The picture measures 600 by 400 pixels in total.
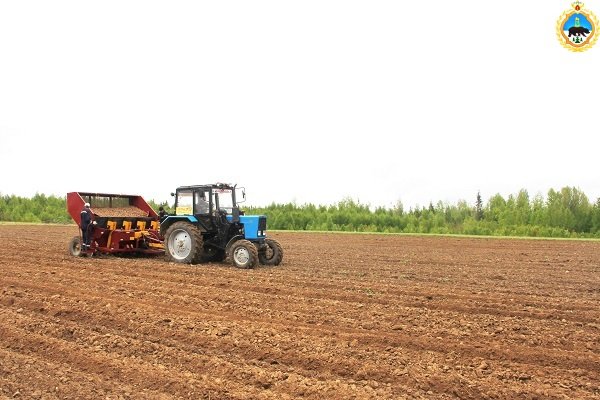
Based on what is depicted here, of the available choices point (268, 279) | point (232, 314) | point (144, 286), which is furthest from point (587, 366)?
point (144, 286)

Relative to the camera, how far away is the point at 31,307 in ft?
26.3

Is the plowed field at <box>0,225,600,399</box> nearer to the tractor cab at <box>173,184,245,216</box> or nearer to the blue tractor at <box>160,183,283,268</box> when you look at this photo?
the blue tractor at <box>160,183,283,268</box>

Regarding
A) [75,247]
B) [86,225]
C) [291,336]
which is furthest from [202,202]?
[291,336]

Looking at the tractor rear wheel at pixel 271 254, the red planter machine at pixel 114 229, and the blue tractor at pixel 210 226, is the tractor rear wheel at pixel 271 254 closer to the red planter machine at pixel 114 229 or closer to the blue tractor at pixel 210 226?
the blue tractor at pixel 210 226

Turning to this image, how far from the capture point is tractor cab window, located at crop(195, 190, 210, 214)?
13.8m

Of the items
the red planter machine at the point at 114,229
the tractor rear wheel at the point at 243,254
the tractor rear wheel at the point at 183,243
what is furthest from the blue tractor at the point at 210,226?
the red planter machine at the point at 114,229

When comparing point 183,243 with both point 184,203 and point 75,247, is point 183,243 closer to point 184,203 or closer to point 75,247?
point 184,203

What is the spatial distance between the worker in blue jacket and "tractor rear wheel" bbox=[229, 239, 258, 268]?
4026 millimetres

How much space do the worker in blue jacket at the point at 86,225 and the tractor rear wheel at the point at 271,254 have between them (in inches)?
174

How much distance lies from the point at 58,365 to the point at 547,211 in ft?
109

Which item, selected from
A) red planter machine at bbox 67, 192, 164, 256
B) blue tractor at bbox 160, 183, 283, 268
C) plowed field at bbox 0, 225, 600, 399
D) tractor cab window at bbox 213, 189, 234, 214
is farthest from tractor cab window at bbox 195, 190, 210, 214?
plowed field at bbox 0, 225, 600, 399

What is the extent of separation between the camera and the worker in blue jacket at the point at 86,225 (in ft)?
47.4

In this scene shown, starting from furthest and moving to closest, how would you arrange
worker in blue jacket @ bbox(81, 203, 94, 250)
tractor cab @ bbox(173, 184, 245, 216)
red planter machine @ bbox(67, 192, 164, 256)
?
red planter machine @ bbox(67, 192, 164, 256) → worker in blue jacket @ bbox(81, 203, 94, 250) → tractor cab @ bbox(173, 184, 245, 216)

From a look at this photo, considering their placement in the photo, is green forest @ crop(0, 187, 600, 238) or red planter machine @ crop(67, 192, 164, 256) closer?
red planter machine @ crop(67, 192, 164, 256)
